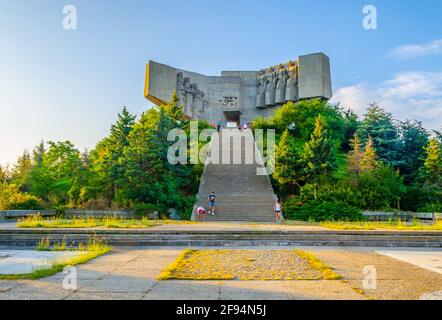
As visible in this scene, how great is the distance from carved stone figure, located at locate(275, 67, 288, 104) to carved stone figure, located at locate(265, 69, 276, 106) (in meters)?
0.71

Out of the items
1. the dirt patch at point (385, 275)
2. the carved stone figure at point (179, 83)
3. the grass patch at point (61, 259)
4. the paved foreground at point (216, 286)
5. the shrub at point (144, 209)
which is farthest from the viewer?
the carved stone figure at point (179, 83)

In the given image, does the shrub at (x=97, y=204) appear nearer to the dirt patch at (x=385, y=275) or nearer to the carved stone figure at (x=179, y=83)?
the dirt patch at (x=385, y=275)

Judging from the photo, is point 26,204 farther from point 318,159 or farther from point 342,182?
point 342,182

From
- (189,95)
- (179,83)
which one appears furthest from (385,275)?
(189,95)

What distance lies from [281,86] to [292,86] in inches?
64.8

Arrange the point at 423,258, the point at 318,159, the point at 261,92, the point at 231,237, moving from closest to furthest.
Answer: the point at 423,258 → the point at 231,237 → the point at 318,159 → the point at 261,92

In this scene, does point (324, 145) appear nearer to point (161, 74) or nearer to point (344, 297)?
point (344, 297)

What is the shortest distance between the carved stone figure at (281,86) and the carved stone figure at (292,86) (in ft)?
2.30

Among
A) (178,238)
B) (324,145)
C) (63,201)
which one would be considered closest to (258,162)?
(324,145)

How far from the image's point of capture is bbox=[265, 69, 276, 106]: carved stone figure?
42.8 metres

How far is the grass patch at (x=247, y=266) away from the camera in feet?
18.7

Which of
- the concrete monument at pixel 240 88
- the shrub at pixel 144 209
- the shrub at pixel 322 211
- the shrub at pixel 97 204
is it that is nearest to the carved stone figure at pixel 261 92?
the concrete monument at pixel 240 88

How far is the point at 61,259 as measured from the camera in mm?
7180
